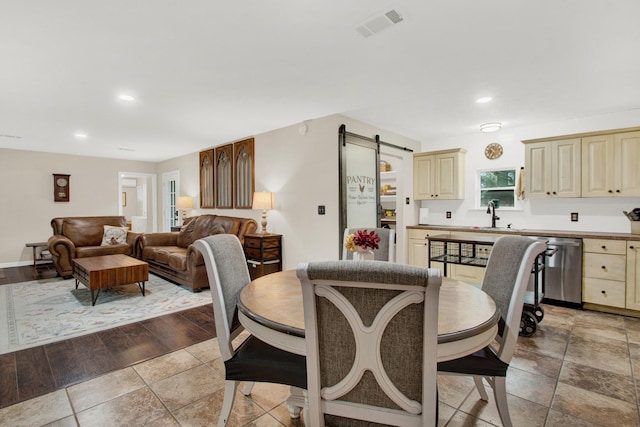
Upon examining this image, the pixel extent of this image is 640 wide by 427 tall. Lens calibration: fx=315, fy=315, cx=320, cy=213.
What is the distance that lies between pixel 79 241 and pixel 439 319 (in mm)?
6346

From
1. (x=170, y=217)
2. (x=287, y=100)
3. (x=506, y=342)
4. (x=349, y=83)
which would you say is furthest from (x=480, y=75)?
(x=170, y=217)

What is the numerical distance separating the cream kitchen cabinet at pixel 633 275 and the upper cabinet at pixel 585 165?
2.15 ft

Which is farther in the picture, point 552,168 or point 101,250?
point 101,250

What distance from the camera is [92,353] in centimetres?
253

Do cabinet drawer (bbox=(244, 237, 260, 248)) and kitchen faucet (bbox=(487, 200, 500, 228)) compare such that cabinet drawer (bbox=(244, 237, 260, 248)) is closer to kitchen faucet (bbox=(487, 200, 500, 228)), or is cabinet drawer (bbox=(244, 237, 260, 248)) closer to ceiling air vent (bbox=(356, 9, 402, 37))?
ceiling air vent (bbox=(356, 9, 402, 37))

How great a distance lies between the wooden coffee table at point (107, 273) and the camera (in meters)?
3.62

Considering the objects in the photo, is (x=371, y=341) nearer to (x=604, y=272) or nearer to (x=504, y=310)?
(x=504, y=310)

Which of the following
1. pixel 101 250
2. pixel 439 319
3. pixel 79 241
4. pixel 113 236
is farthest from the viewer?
pixel 113 236

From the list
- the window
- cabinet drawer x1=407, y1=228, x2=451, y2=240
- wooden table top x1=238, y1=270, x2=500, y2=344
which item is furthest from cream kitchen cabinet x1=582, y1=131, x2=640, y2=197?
wooden table top x1=238, y1=270, x2=500, y2=344

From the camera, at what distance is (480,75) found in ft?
9.59

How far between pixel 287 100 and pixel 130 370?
2.89 meters

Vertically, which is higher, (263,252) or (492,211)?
(492,211)

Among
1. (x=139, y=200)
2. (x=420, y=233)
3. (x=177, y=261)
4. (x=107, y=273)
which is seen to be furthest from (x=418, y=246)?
(x=139, y=200)

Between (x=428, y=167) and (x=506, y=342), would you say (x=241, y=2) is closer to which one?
(x=506, y=342)
